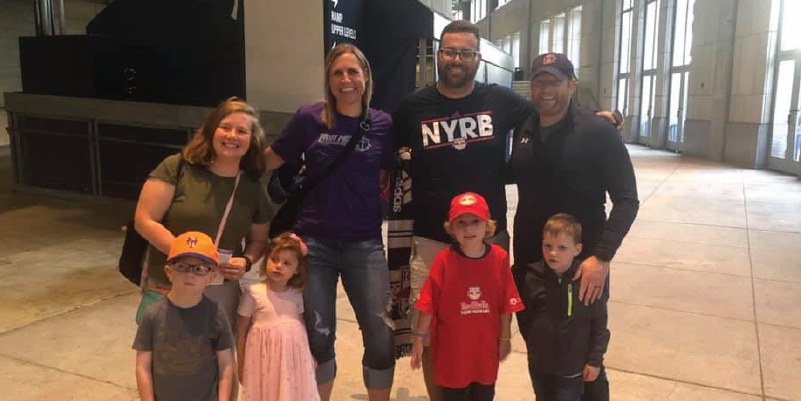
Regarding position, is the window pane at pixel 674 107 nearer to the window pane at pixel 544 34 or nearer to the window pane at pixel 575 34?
the window pane at pixel 575 34

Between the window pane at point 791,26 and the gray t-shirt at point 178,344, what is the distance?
16.0 m

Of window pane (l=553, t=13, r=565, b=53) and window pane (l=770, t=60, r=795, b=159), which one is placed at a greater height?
window pane (l=553, t=13, r=565, b=53)

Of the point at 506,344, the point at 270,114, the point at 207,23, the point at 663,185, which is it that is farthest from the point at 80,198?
the point at 663,185

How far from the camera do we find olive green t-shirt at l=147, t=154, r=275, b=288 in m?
2.42

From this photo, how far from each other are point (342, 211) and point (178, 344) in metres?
0.93

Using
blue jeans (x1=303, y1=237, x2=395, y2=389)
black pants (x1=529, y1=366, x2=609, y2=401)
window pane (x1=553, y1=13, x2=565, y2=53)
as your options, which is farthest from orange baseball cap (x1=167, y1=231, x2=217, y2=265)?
window pane (x1=553, y1=13, x2=565, y2=53)

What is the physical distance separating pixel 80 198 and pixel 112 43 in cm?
262

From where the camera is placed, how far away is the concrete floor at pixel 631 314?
370cm

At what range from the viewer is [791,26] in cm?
1443

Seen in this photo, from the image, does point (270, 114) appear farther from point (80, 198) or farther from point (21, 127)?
point (21, 127)

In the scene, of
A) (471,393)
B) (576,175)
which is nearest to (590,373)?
(471,393)

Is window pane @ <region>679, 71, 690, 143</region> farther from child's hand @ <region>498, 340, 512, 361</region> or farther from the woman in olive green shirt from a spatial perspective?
the woman in olive green shirt

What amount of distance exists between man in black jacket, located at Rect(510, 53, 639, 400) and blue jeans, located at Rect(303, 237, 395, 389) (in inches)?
25.9

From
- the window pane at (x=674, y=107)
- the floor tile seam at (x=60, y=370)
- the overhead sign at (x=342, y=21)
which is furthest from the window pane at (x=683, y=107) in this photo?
the floor tile seam at (x=60, y=370)
